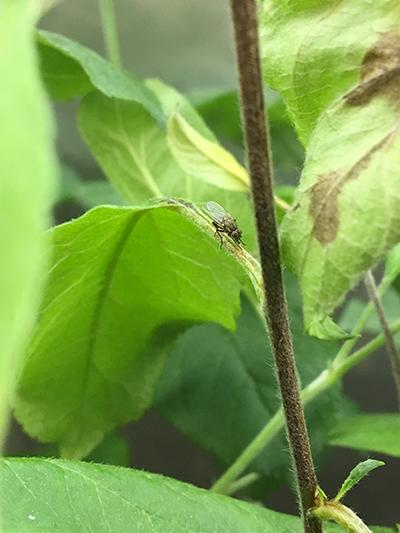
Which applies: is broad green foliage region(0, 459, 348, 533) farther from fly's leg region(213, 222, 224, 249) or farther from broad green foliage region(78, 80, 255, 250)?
broad green foliage region(78, 80, 255, 250)

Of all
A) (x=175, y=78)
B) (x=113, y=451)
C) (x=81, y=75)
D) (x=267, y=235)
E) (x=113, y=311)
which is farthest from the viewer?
(x=175, y=78)

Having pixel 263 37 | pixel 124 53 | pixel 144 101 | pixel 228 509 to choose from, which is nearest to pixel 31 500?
pixel 228 509

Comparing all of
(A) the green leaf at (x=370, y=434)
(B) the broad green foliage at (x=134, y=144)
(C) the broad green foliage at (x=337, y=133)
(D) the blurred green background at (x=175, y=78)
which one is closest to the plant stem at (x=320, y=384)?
(A) the green leaf at (x=370, y=434)

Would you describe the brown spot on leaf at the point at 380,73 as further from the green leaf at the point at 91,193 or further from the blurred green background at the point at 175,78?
the blurred green background at the point at 175,78

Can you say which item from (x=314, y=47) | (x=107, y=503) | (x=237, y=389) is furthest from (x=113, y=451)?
(x=314, y=47)

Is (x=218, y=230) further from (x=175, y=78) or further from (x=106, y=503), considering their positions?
(x=175, y=78)

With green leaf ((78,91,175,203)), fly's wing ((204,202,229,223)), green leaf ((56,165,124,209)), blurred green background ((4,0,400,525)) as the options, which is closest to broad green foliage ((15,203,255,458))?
fly's wing ((204,202,229,223))

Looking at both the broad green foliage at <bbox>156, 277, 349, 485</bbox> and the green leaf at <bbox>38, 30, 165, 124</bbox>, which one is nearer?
the green leaf at <bbox>38, 30, 165, 124</bbox>
